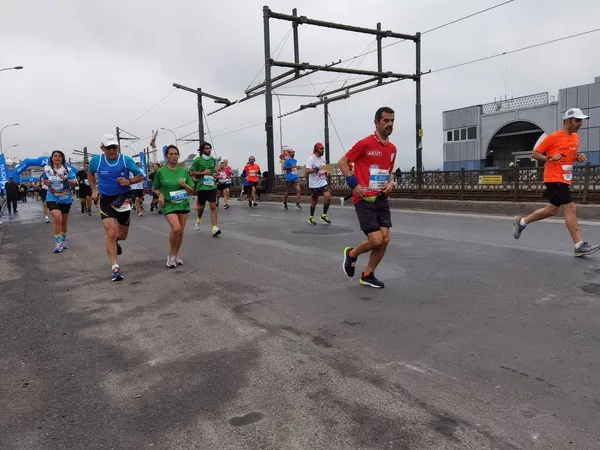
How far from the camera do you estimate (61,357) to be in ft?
11.4

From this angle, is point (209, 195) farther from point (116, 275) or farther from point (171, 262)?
point (116, 275)

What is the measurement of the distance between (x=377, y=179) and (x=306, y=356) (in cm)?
245

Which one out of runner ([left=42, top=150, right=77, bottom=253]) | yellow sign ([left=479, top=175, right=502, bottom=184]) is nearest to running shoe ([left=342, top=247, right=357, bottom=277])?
runner ([left=42, top=150, right=77, bottom=253])

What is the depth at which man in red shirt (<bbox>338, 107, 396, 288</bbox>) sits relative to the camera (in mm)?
5152

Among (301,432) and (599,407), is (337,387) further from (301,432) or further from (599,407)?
(599,407)

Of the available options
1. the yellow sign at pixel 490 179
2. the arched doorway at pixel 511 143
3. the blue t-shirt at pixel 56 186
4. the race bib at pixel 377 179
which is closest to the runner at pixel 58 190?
the blue t-shirt at pixel 56 186

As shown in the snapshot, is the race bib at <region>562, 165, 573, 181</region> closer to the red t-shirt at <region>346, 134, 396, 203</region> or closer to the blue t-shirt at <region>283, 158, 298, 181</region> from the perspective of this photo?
the red t-shirt at <region>346, 134, 396, 203</region>

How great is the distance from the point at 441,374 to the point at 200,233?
25.9 feet

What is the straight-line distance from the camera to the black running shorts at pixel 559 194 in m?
6.52

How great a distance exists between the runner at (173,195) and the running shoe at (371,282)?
9.05ft

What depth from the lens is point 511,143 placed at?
49000 millimetres

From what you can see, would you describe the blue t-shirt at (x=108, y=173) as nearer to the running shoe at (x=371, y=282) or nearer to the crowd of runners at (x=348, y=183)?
the crowd of runners at (x=348, y=183)

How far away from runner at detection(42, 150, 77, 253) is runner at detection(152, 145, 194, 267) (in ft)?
8.90

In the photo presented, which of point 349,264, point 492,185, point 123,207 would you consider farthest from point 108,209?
point 492,185
